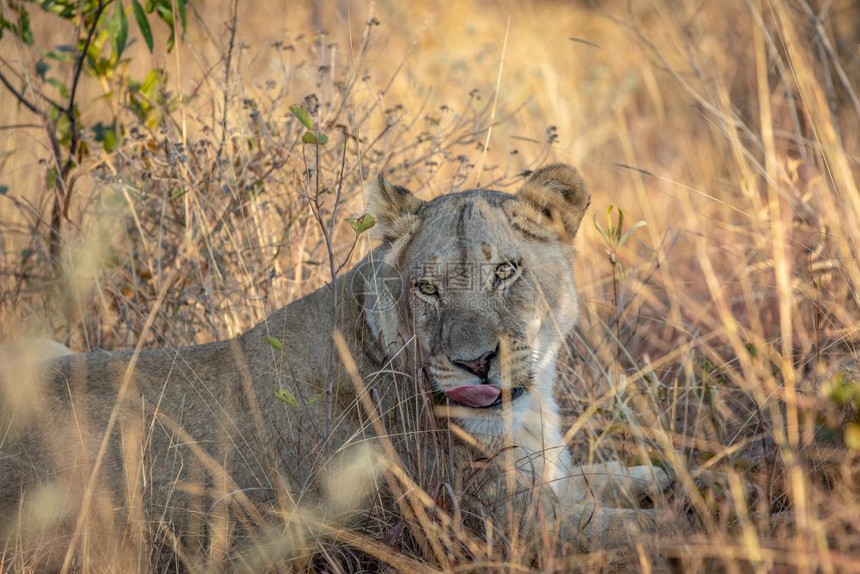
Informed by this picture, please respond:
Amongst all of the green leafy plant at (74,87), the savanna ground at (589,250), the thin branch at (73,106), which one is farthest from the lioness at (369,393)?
the thin branch at (73,106)

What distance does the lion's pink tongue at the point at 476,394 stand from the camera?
3297 millimetres

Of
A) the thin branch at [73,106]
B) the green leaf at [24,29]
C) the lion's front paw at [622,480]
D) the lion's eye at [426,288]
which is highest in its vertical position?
the green leaf at [24,29]

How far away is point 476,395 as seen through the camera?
330cm

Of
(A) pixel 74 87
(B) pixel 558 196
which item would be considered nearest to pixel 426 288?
(B) pixel 558 196

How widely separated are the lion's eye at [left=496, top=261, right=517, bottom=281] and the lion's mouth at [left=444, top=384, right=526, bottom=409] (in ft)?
1.55

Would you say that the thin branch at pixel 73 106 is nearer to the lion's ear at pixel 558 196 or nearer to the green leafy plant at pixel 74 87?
the green leafy plant at pixel 74 87

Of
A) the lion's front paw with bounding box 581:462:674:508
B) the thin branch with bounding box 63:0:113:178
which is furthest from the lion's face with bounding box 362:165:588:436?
the thin branch with bounding box 63:0:113:178

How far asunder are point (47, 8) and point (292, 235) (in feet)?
5.56

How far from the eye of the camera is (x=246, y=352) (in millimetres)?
3828

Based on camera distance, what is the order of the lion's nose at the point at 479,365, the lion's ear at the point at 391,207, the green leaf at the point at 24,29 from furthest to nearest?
the green leaf at the point at 24,29
the lion's ear at the point at 391,207
the lion's nose at the point at 479,365

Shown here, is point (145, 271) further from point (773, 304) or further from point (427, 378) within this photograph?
point (773, 304)

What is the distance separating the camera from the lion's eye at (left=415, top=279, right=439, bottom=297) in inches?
141

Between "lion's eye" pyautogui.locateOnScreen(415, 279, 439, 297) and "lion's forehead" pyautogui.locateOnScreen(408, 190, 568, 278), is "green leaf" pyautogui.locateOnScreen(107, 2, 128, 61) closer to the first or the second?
"lion's forehead" pyautogui.locateOnScreen(408, 190, 568, 278)

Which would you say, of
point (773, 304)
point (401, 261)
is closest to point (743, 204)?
point (773, 304)
